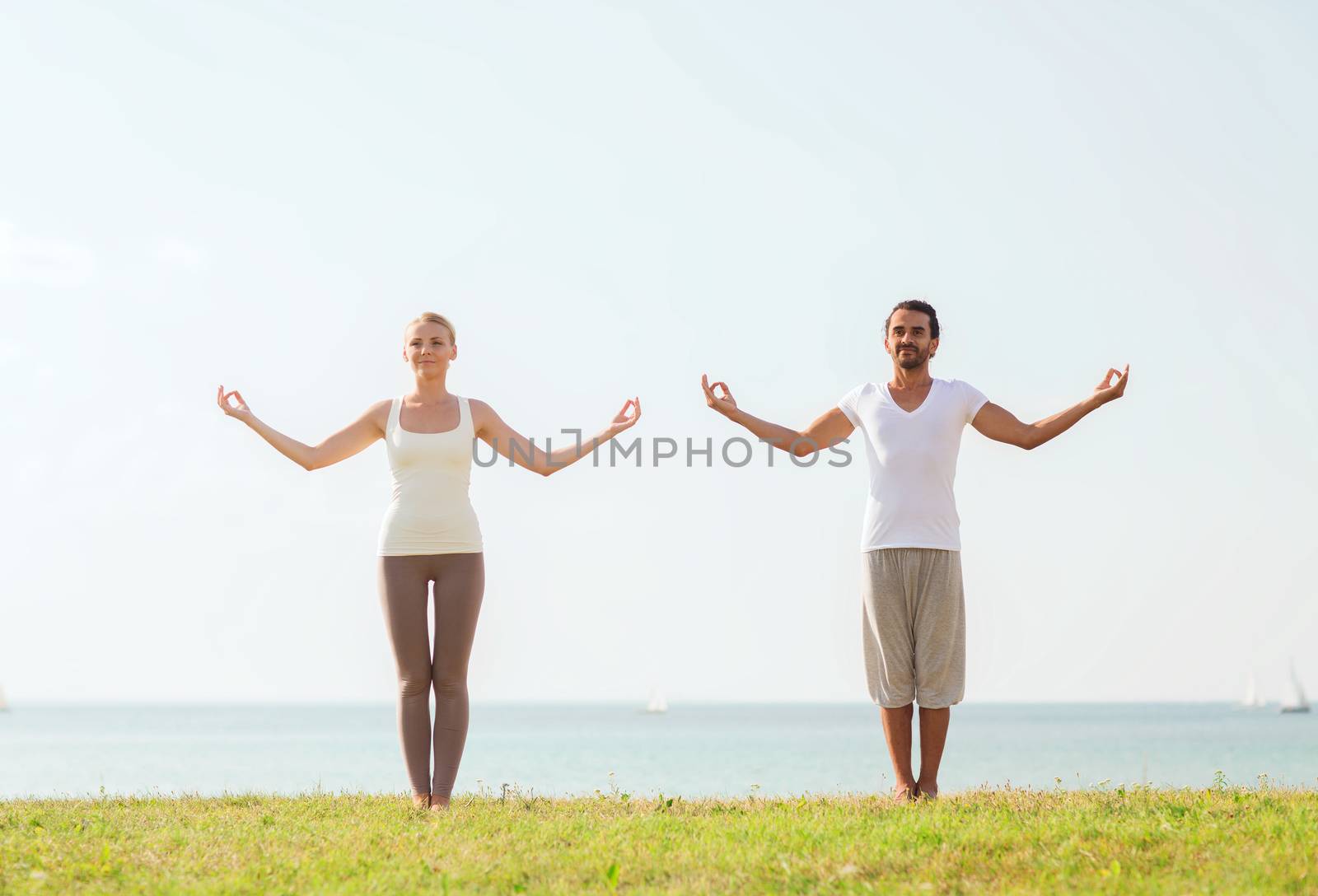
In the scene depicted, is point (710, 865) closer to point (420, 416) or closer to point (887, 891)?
point (887, 891)

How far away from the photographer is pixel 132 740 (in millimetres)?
98375

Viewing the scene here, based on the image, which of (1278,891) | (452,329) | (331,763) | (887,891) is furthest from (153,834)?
(331,763)

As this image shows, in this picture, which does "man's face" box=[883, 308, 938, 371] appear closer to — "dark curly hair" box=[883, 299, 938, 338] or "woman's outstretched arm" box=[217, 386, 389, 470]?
"dark curly hair" box=[883, 299, 938, 338]

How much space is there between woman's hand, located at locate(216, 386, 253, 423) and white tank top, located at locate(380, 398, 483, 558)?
947mm

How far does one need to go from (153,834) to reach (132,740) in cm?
10269

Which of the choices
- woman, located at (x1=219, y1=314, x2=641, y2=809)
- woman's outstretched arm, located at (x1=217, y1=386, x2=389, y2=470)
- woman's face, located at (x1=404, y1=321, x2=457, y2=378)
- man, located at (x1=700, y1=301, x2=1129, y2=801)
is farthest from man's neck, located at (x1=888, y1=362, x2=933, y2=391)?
woman's outstretched arm, located at (x1=217, y1=386, x2=389, y2=470)

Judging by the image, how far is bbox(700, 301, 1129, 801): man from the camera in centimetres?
694

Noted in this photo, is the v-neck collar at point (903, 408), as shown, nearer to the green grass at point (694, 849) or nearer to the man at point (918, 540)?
the man at point (918, 540)

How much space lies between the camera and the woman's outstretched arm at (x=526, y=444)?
737cm

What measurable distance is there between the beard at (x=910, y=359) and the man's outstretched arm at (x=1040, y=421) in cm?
47

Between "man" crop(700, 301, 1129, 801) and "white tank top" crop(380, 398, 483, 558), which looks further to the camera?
"white tank top" crop(380, 398, 483, 558)

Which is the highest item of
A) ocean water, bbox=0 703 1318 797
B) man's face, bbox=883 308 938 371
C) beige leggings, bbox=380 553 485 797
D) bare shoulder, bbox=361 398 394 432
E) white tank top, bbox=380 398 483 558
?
man's face, bbox=883 308 938 371

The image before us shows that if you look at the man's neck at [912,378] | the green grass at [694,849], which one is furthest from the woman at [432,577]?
the man's neck at [912,378]

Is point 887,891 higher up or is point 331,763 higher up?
point 887,891
